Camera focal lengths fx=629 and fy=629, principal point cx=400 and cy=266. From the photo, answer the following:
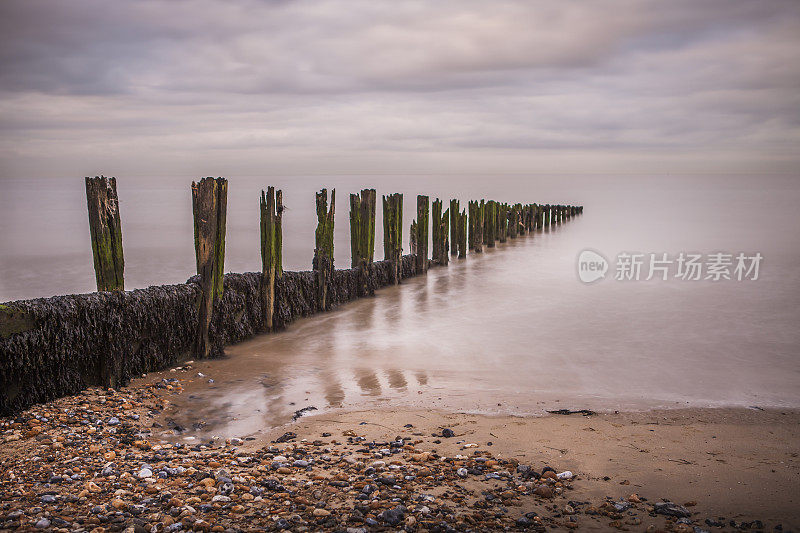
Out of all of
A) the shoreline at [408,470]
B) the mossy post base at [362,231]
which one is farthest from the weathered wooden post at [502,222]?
the shoreline at [408,470]

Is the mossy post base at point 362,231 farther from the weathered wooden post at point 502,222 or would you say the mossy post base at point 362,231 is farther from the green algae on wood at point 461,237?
the weathered wooden post at point 502,222

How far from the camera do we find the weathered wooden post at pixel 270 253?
7.88 meters

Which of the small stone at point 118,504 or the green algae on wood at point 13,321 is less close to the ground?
the green algae on wood at point 13,321

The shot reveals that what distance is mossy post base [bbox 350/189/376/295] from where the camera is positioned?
1066 cm

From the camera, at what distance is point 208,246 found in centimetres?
675

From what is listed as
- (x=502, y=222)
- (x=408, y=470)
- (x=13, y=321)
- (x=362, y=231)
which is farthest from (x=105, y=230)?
(x=502, y=222)

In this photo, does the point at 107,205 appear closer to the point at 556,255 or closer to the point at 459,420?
the point at 459,420

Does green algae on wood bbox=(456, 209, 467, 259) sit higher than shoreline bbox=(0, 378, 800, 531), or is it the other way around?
green algae on wood bbox=(456, 209, 467, 259)

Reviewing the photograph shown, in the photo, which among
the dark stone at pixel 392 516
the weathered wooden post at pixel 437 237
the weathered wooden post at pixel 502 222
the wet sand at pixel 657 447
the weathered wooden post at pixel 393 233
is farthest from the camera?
A: the weathered wooden post at pixel 502 222

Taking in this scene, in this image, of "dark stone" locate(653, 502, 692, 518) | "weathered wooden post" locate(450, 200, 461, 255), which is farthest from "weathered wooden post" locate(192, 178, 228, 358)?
"weathered wooden post" locate(450, 200, 461, 255)

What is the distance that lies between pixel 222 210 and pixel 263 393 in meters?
2.26

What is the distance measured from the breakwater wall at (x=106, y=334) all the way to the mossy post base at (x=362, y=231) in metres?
3.17

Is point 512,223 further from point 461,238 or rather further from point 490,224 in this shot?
point 461,238

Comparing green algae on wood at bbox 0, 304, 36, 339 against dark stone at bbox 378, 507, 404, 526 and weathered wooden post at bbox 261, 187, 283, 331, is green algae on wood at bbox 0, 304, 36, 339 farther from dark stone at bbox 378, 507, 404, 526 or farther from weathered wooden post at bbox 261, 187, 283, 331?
dark stone at bbox 378, 507, 404, 526
